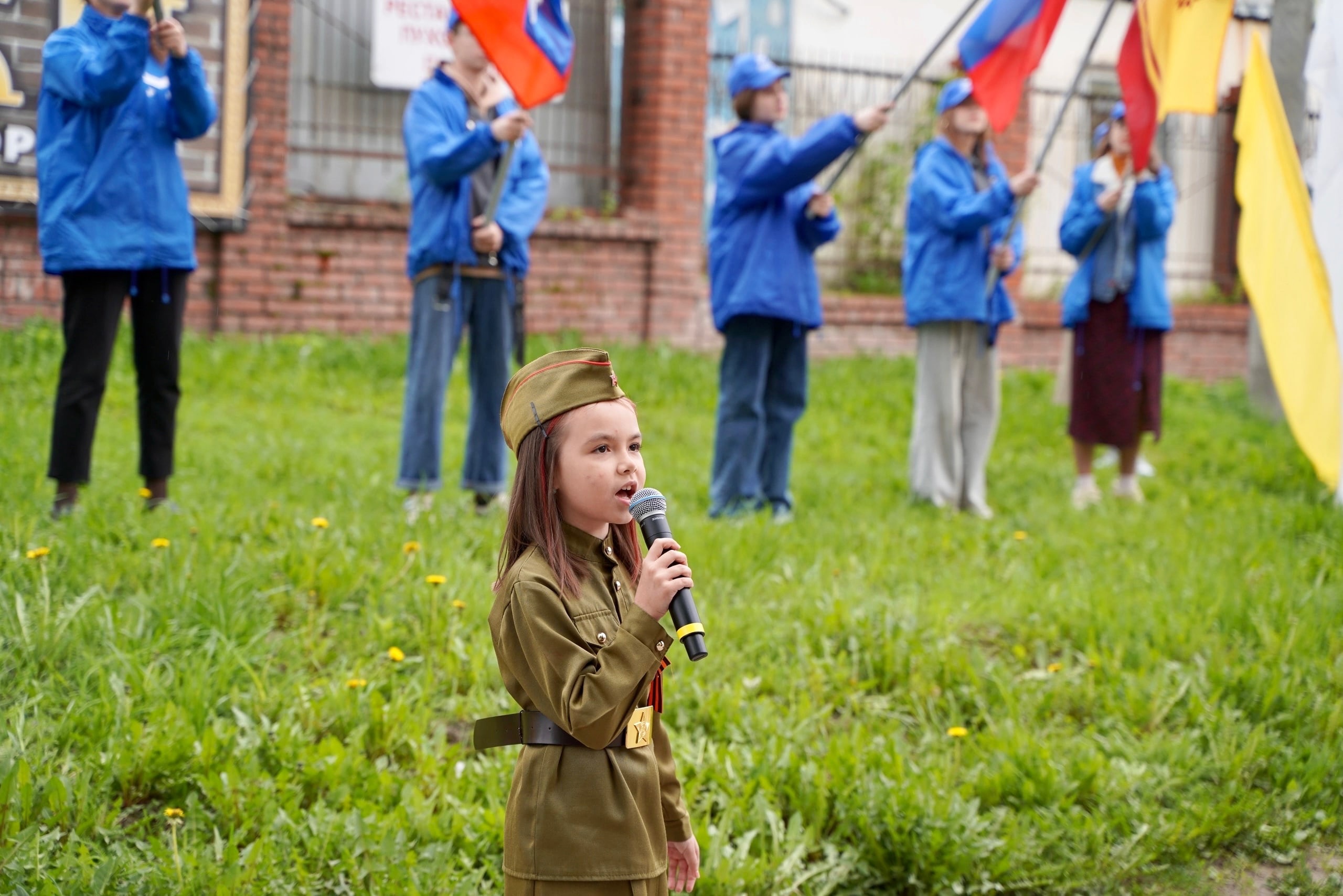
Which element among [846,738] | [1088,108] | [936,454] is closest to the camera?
[846,738]

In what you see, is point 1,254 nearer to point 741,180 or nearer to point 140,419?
point 140,419

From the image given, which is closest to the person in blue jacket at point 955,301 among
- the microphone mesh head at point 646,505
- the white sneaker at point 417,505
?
the white sneaker at point 417,505

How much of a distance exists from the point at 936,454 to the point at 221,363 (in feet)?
15.3

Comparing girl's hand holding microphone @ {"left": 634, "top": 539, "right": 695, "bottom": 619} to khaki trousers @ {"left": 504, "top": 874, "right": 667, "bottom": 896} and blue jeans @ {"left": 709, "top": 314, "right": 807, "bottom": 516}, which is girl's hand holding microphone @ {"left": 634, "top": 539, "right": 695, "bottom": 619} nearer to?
khaki trousers @ {"left": 504, "top": 874, "right": 667, "bottom": 896}

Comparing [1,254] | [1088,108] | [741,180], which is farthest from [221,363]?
[1088,108]

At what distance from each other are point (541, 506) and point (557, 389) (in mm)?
178

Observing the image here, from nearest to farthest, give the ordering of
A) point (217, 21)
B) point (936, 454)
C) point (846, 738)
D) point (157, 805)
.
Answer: point (157, 805) → point (846, 738) → point (936, 454) → point (217, 21)

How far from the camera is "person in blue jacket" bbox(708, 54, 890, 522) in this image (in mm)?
6066

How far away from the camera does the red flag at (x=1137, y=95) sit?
474 centimetres

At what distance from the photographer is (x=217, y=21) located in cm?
916

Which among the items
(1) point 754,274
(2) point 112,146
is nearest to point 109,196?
(2) point 112,146

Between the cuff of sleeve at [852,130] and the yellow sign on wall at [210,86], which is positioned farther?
the yellow sign on wall at [210,86]

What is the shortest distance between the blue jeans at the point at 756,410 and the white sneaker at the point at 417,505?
1259 mm

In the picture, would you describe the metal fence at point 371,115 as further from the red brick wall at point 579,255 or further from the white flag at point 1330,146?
the white flag at point 1330,146
